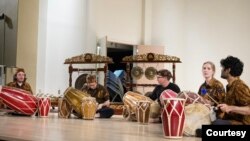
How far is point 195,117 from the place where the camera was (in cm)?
201

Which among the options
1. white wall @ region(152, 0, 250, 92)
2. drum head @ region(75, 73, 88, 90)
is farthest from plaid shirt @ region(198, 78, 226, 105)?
white wall @ region(152, 0, 250, 92)

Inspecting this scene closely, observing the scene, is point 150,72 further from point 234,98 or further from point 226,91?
point 234,98

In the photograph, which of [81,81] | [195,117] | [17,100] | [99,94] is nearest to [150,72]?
[81,81]

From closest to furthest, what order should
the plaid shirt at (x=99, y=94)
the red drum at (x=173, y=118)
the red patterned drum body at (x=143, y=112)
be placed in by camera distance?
the red drum at (x=173, y=118)
the red patterned drum body at (x=143, y=112)
the plaid shirt at (x=99, y=94)

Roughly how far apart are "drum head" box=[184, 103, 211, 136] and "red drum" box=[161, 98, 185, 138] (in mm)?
124

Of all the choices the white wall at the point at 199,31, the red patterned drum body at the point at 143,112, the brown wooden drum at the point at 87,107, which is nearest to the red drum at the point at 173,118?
the red patterned drum body at the point at 143,112

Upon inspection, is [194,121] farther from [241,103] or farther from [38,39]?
[38,39]

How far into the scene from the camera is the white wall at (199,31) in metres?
7.20

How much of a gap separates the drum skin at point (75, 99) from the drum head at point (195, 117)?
1.27 meters

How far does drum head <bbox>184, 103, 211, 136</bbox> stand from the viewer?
1.95 meters

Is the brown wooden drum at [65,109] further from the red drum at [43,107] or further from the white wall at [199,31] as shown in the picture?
the white wall at [199,31]

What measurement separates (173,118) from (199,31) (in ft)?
20.3

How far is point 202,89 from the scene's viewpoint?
3799mm

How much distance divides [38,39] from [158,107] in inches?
125
